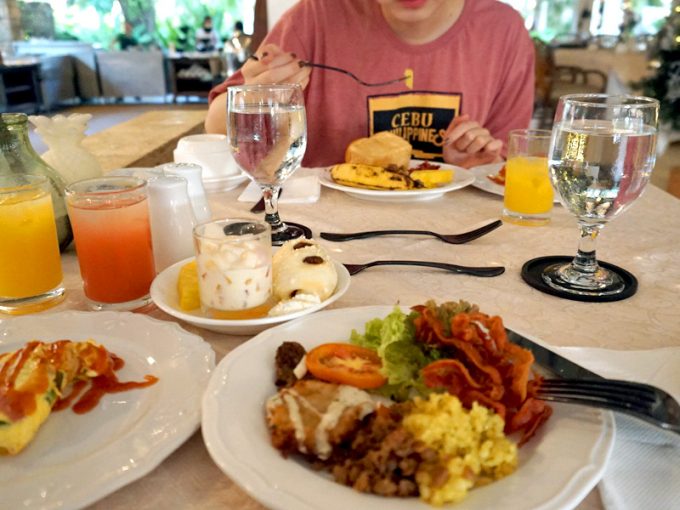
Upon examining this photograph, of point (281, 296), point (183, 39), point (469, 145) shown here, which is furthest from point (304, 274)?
point (183, 39)

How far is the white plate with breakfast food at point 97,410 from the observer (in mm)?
540

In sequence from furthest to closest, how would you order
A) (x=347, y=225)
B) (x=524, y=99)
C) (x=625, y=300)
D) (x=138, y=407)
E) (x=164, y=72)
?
(x=164, y=72)
(x=524, y=99)
(x=347, y=225)
(x=625, y=300)
(x=138, y=407)

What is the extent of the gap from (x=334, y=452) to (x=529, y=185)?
3.21 feet

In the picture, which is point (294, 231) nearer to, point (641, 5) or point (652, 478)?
point (652, 478)

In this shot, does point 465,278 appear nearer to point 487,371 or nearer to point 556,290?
point 556,290

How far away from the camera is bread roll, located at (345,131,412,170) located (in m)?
1.67

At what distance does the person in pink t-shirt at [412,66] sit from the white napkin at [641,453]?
1486mm

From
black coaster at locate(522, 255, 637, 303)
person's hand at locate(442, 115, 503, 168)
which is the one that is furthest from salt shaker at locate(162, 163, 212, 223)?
person's hand at locate(442, 115, 503, 168)

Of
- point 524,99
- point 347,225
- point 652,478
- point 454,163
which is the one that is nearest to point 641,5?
point 524,99

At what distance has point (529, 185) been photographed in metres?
1.34

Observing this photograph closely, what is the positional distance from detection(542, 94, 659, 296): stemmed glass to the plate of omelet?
0.48 metres

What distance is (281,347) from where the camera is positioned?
0.72m

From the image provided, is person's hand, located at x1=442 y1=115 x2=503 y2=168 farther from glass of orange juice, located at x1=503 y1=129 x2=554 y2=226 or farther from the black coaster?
the black coaster

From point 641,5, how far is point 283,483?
33.0 ft
